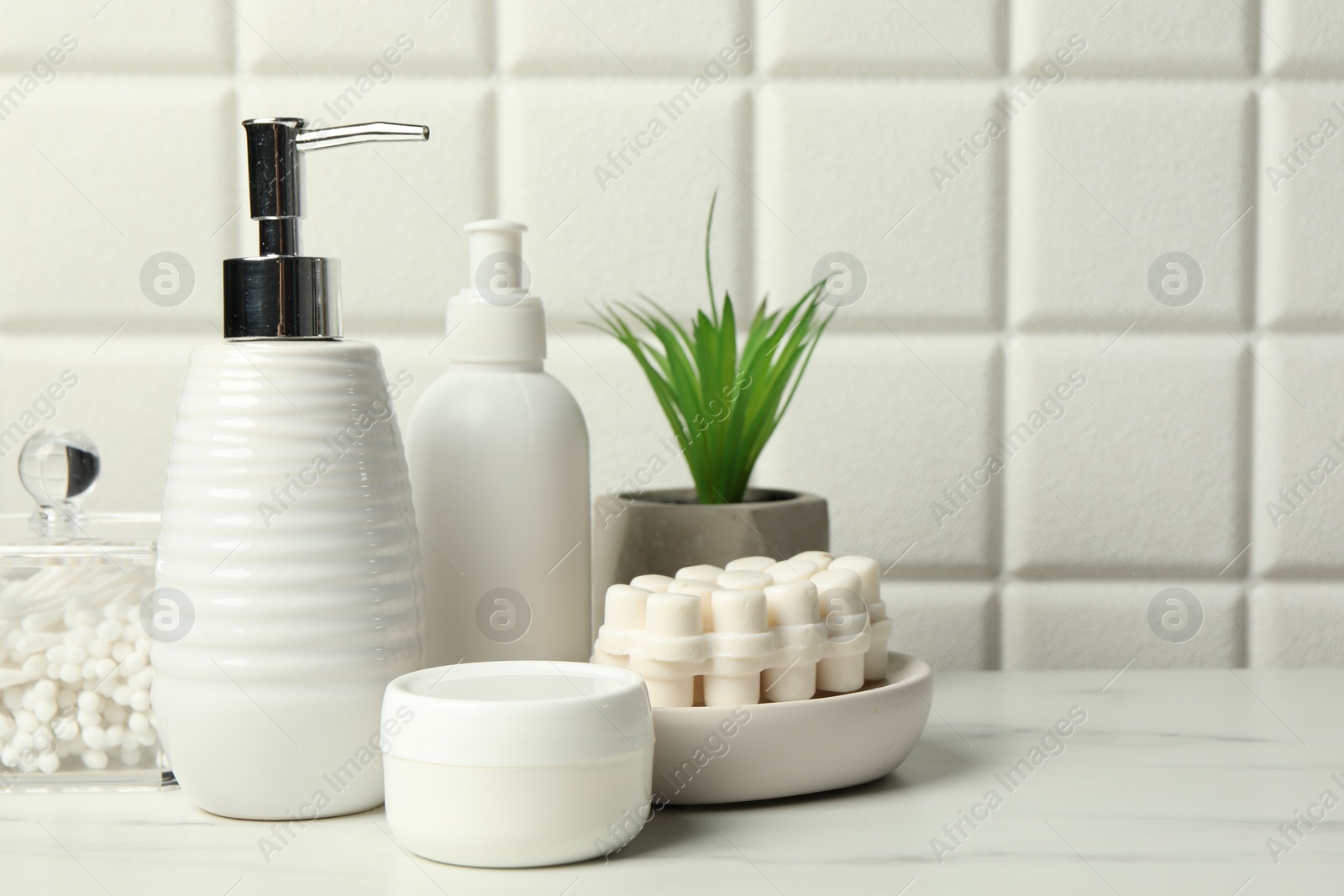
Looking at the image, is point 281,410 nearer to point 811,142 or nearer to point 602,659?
point 602,659

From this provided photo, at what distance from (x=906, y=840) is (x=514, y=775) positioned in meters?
0.15

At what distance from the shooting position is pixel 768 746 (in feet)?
1.47

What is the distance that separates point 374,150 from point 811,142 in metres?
0.28

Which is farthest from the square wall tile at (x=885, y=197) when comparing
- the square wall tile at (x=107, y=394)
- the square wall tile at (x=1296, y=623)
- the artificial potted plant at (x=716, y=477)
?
the square wall tile at (x=107, y=394)

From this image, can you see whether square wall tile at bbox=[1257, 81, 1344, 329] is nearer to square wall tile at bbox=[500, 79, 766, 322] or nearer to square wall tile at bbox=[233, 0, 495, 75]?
square wall tile at bbox=[500, 79, 766, 322]

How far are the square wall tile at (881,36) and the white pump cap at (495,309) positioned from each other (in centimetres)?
31

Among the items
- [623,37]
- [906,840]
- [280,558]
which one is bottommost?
[906,840]

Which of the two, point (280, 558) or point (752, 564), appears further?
point (752, 564)

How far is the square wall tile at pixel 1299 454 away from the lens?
78cm

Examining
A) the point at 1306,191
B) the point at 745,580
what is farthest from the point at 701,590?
the point at 1306,191

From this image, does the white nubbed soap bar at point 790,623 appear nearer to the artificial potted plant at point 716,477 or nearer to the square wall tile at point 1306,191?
the artificial potted plant at point 716,477

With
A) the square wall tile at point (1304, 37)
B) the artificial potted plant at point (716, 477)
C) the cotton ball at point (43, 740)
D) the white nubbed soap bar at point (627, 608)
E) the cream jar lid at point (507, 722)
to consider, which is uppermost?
the square wall tile at point (1304, 37)

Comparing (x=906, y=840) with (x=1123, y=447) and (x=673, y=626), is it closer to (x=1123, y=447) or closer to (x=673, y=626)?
(x=673, y=626)

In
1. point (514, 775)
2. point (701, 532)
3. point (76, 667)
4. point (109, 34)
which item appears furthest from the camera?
point (109, 34)
